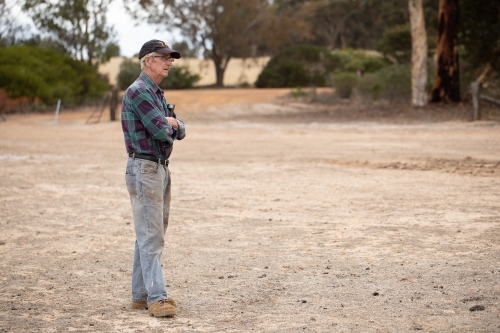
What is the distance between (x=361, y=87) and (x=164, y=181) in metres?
26.9

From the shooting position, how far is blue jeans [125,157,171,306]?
579 cm

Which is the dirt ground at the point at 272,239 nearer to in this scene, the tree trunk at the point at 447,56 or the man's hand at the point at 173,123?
the man's hand at the point at 173,123

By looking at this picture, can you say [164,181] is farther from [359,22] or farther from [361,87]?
[359,22]

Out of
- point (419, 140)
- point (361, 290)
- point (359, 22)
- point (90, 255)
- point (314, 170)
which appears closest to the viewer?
point (361, 290)

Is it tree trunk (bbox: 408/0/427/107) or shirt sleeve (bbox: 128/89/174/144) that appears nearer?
shirt sleeve (bbox: 128/89/174/144)

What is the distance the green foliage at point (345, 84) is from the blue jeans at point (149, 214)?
1082 inches

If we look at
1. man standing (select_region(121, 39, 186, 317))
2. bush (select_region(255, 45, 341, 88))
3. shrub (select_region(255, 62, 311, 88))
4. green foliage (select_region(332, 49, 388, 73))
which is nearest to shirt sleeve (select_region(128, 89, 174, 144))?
man standing (select_region(121, 39, 186, 317))

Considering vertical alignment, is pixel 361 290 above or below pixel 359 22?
below

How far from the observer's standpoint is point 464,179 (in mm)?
12781

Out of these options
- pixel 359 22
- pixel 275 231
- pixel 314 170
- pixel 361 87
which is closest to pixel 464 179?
pixel 314 170

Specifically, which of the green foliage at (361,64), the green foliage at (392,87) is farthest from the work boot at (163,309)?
the green foliage at (361,64)

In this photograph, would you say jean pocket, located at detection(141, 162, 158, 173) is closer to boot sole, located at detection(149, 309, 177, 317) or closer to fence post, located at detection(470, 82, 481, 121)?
boot sole, located at detection(149, 309, 177, 317)

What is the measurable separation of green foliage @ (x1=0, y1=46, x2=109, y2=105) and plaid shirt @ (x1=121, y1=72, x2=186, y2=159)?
25828mm

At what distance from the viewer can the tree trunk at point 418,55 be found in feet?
86.8
